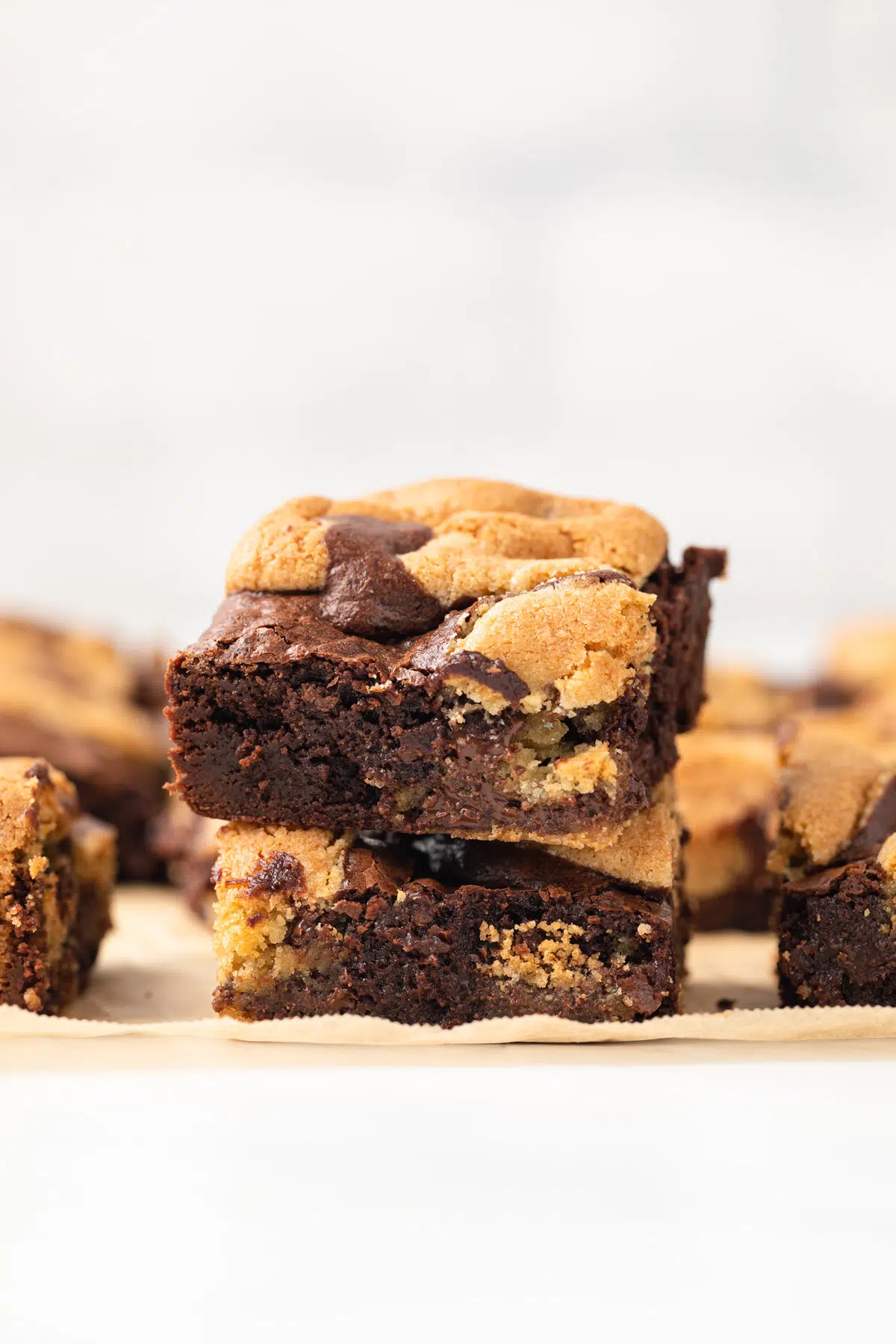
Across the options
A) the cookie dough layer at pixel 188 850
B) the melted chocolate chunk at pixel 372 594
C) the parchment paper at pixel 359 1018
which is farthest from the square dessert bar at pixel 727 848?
the melted chocolate chunk at pixel 372 594

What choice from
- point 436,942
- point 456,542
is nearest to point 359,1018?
point 436,942

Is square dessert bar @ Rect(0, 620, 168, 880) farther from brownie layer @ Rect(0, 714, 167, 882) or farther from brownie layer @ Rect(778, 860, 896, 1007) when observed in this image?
brownie layer @ Rect(778, 860, 896, 1007)

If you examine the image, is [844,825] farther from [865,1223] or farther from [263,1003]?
[263,1003]

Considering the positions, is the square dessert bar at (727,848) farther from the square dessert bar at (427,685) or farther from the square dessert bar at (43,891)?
the square dessert bar at (43,891)

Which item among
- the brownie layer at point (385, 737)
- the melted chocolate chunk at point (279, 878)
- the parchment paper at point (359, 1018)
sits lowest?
the parchment paper at point (359, 1018)

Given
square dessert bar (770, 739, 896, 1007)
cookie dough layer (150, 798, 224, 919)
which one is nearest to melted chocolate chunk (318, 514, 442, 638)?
square dessert bar (770, 739, 896, 1007)
